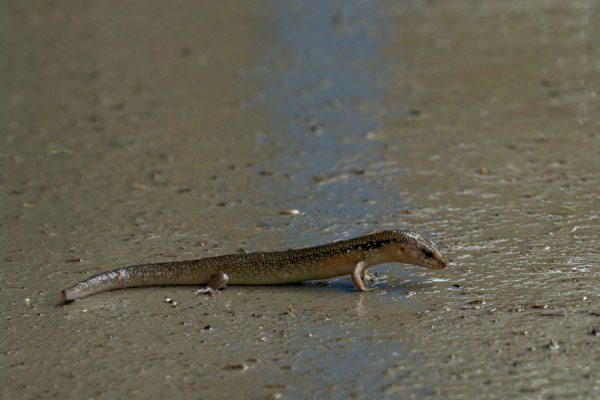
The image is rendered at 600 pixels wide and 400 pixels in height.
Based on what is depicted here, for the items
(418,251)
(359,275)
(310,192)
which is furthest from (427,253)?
(310,192)

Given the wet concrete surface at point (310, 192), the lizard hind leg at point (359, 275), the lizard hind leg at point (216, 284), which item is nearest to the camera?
the wet concrete surface at point (310, 192)

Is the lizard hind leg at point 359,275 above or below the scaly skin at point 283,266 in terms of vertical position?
below

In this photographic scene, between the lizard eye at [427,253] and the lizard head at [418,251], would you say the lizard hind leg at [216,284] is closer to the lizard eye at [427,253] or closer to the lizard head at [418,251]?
the lizard head at [418,251]

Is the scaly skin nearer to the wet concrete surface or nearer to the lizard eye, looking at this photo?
the lizard eye

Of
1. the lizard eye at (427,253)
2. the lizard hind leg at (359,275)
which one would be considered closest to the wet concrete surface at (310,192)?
the lizard hind leg at (359,275)

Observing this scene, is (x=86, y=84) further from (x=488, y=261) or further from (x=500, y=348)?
(x=500, y=348)

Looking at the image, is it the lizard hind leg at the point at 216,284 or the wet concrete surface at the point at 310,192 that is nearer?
the wet concrete surface at the point at 310,192

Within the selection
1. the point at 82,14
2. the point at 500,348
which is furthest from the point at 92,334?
the point at 82,14
